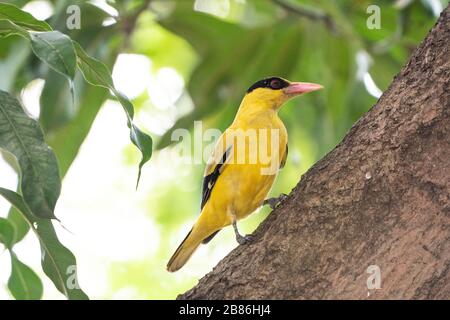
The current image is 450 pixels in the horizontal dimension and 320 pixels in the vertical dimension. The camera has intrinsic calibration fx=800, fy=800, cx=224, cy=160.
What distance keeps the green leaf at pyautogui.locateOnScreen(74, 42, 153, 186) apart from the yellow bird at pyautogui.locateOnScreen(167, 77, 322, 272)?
41.9 inches

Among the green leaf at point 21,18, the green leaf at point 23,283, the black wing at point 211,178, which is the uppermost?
the green leaf at point 21,18

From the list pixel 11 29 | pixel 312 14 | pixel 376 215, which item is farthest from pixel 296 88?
pixel 11 29

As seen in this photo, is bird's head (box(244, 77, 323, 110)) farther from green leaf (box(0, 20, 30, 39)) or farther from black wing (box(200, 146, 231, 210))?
green leaf (box(0, 20, 30, 39))

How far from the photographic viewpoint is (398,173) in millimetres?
2369

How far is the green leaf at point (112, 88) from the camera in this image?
2.41 m

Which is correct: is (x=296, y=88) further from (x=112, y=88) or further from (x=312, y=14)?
(x=112, y=88)

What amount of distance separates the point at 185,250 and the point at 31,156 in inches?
53.2

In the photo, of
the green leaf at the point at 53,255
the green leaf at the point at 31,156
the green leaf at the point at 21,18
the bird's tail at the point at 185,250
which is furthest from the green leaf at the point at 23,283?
the green leaf at the point at 21,18

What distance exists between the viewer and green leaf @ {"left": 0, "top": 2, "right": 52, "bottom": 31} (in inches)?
97.9

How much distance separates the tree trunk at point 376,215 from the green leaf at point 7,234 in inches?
24.9

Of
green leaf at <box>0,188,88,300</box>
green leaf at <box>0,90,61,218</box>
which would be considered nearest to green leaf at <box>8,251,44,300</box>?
green leaf at <box>0,188,88,300</box>

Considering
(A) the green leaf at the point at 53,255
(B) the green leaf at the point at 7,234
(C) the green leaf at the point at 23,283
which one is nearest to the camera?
(A) the green leaf at the point at 53,255

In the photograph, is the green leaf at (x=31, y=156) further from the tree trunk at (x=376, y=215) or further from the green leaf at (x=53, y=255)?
the tree trunk at (x=376, y=215)
